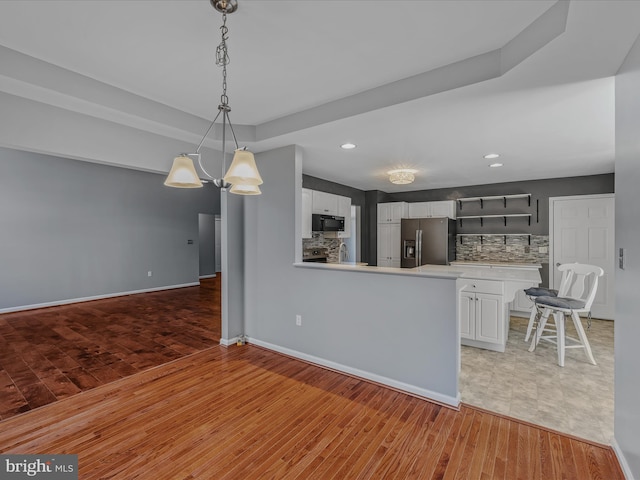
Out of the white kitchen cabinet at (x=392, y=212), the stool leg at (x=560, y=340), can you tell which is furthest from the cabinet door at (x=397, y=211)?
the stool leg at (x=560, y=340)

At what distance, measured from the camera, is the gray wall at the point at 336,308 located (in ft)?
8.38

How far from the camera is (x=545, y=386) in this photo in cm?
274

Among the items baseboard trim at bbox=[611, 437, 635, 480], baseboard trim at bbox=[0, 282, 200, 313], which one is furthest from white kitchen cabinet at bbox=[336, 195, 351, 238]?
baseboard trim at bbox=[0, 282, 200, 313]

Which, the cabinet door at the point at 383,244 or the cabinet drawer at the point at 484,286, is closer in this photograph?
the cabinet drawer at the point at 484,286

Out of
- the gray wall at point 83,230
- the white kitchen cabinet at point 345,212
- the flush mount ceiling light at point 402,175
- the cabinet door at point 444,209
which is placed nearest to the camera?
the flush mount ceiling light at point 402,175

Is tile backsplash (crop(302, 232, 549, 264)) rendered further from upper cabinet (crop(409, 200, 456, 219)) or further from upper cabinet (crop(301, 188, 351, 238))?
upper cabinet (crop(409, 200, 456, 219))

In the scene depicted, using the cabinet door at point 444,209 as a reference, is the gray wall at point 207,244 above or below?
below

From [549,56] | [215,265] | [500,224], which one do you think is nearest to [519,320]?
[500,224]

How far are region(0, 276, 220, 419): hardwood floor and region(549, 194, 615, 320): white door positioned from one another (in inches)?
228

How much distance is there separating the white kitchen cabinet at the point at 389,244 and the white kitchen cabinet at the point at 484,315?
2.86 metres

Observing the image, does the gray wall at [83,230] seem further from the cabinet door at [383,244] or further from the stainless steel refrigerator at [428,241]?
the stainless steel refrigerator at [428,241]

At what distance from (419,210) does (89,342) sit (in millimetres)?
5983

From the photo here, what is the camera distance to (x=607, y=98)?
2.21 meters

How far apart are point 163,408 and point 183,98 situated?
2.59 m
